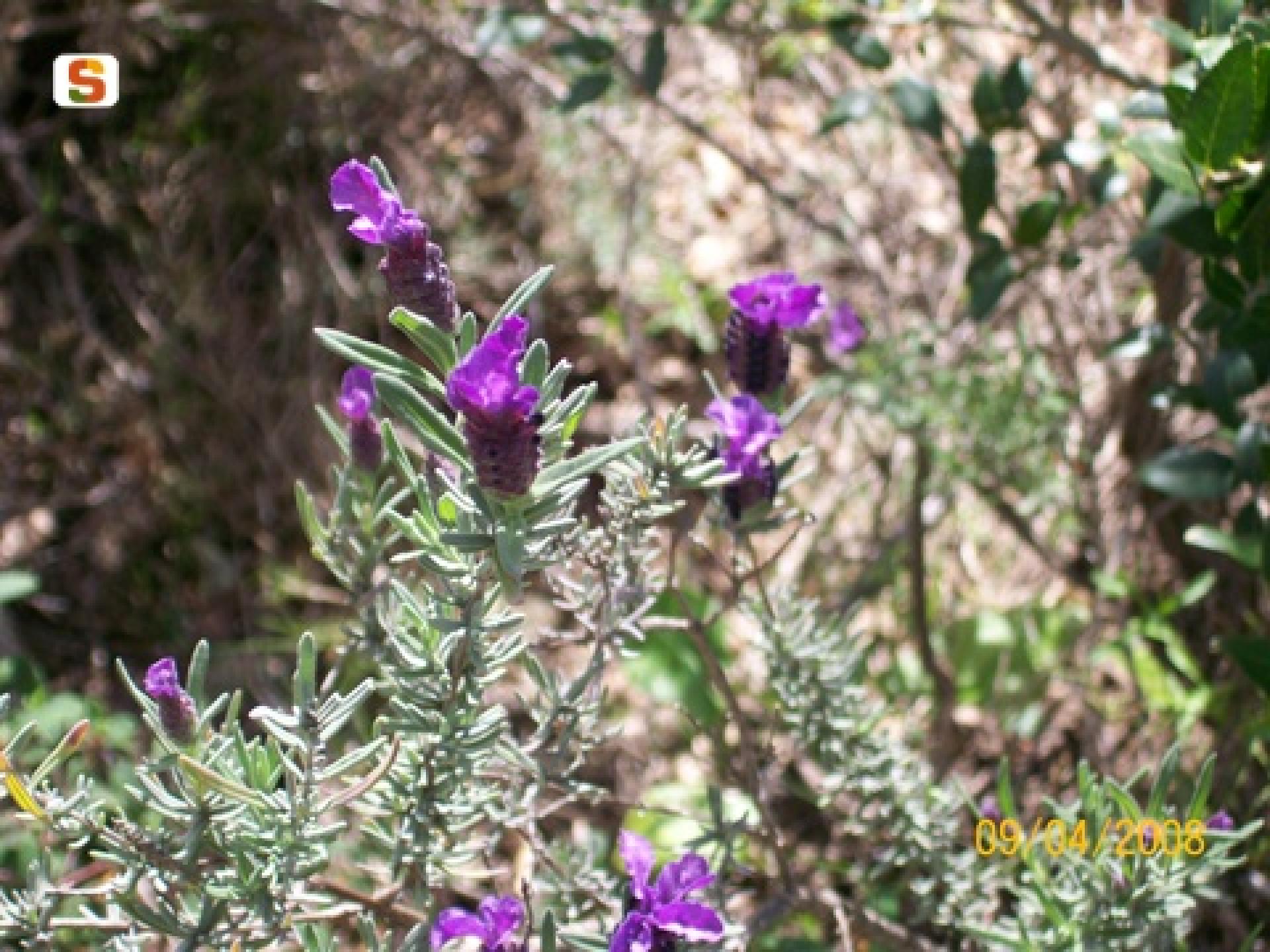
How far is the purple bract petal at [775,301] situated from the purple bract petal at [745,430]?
0.28ft

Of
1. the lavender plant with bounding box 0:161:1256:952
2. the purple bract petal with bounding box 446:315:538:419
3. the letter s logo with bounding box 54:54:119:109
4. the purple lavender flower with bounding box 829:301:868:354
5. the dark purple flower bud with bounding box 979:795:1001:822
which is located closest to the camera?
the purple bract petal with bounding box 446:315:538:419

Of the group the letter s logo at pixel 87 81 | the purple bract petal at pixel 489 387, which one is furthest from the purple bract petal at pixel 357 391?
the letter s logo at pixel 87 81

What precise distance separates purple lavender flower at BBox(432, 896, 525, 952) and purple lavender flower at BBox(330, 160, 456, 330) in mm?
485

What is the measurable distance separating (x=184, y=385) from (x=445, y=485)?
5.96ft

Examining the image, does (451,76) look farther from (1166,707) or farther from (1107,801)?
(1107,801)

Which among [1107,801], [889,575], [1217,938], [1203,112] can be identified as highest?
[1203,112]

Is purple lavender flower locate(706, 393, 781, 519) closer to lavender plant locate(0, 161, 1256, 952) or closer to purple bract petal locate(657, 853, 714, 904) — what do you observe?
lavender plant locate(0, 161, 1256, 952)

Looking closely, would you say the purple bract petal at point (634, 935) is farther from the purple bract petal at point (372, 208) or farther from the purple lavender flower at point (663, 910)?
the purple bract petal at point (372, 208)

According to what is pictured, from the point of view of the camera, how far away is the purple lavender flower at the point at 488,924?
3.98 ft

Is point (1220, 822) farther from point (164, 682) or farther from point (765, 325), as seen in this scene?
point (164, 682)

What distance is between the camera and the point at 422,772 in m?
1.34

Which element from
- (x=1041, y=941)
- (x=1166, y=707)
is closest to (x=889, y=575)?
(x=1166, y=707)

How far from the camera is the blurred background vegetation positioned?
2.14 meters

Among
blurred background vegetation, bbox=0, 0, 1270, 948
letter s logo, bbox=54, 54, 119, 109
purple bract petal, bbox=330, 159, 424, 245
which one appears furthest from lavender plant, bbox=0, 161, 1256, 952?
letter s logo, bbox=54, 54, 119, 109
